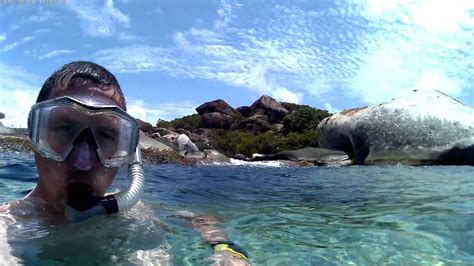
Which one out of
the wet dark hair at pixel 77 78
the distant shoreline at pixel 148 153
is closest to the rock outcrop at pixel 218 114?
the distant shoreline at pixel 148 153

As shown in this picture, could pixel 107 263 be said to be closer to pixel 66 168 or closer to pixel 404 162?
pixel 66 168

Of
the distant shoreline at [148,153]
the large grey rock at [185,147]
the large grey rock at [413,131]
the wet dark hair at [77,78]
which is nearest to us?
the wet dark hair at [77,78]

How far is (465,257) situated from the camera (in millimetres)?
2512

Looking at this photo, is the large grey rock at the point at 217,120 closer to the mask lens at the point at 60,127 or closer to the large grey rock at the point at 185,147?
the large grey rock at the point at 185,147

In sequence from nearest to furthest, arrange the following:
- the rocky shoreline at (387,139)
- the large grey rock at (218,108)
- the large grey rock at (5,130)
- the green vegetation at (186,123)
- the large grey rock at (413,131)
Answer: the large grey rock at (413,131) → the rocky shoreline at (387,139) → the large grey rock at (5,130) → the green vegetation at (186,123) → the large grey rock at (218,108)

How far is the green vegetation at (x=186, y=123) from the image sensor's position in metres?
48.4

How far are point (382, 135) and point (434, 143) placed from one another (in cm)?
193

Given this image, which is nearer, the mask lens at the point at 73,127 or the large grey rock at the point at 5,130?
the mask lens at the point at 73,127

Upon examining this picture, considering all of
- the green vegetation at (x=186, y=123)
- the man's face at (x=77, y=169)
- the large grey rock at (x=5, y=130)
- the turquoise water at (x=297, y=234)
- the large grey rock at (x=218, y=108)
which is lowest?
the turquoise water at (x=297, y=234)

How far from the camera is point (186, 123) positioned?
49062 millimetres

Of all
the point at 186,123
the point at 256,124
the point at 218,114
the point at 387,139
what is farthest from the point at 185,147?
the point at 186,123

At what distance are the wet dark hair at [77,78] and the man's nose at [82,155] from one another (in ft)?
1.22

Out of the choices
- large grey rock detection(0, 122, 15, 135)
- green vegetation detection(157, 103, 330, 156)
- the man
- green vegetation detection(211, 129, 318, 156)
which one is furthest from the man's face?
green vegetation detection(211, 129, 318, 156)

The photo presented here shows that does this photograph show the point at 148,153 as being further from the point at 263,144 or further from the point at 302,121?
the point at 302,121
